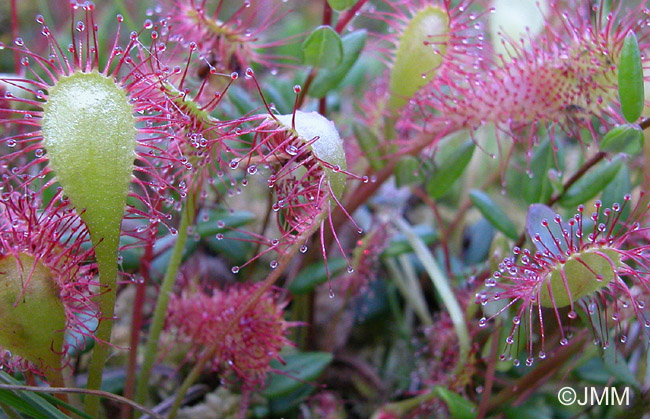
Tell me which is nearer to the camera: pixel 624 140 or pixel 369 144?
pixel 624 140

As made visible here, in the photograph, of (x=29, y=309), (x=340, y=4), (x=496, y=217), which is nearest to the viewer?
(x=29, y=309)

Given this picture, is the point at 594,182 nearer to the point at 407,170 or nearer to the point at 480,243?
the point at 407,170

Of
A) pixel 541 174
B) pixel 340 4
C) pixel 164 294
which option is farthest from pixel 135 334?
pixel 541 174

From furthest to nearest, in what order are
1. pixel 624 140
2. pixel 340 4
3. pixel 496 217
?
pixel 496 217 < pixel 340 4 < pixel 624 140

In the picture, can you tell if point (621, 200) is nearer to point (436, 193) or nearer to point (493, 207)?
point (493, 207)

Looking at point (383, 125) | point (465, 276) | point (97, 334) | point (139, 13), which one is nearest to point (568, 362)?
point (465, 276)

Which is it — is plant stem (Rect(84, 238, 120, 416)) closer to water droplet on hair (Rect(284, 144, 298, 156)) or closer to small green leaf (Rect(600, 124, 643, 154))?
water droplet on hair (Rect(284, 144, 298, 156))

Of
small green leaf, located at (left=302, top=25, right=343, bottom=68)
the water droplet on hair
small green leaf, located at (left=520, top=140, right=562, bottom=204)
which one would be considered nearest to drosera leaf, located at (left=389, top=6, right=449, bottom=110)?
small green leaf, located at (left=302, top=25, right=343, bottom=68)
